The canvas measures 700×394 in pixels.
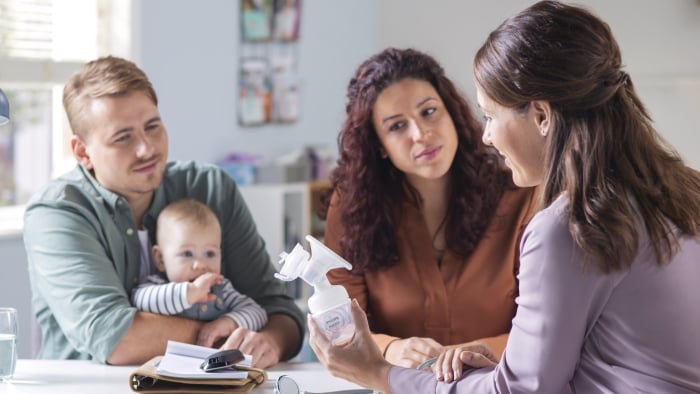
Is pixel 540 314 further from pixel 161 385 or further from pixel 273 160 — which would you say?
pixel 273 160

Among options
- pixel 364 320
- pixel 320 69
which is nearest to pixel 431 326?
pixel 364 320

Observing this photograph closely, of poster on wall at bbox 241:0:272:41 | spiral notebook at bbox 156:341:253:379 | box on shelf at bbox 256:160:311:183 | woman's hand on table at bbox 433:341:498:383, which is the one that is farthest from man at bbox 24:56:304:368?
poster on wall at bbox 241:0:272:41

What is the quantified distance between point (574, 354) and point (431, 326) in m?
0.94

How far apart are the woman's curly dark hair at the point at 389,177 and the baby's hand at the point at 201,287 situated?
383 millimetres

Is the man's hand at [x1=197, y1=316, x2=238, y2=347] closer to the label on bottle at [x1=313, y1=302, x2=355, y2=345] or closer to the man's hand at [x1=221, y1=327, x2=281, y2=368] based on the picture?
the man's hand at [x1=221, y1=327, x2=281, y2=368]

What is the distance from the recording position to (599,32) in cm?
157

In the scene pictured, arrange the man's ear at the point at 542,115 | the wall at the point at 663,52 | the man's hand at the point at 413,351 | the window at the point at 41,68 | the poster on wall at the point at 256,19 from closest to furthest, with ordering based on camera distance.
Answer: the man's ear at the point at 542,115, the man's hand at the point at 413,351, the window at the point at 41,68, the wall at the point at 663,52, the poster on wall at the point at 256,19

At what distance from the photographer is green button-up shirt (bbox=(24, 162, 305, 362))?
7.34 ft

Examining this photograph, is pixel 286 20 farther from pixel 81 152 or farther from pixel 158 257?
A: pixel 158 257

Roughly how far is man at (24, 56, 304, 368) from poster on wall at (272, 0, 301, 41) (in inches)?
99.8

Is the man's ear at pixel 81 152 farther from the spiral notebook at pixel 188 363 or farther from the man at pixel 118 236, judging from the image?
the spiral notebook at pixel 188 363

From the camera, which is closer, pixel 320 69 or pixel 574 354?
pixel 574 354

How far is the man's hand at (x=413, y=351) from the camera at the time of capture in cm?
216

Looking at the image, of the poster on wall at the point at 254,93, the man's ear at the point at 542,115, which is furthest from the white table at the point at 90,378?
the poster on wall at the point at 254,93
